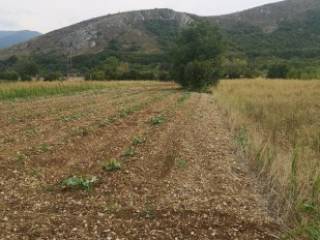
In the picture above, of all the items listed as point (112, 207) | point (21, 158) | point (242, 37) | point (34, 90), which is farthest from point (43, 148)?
point (242, 37)

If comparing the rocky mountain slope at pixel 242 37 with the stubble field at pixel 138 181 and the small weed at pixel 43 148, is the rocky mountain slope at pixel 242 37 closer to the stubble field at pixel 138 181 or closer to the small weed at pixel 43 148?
the stubble field at pixel 138 181

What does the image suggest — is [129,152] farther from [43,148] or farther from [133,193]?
[133,193]

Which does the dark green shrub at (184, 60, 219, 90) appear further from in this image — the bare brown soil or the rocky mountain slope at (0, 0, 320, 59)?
the rocky mountain slope at (0, 0, 320, 59)

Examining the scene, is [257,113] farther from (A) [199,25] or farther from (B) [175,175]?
(A) [199,25]

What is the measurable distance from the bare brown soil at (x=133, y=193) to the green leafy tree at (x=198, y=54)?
29.2m

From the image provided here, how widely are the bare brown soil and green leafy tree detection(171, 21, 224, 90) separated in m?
29.2

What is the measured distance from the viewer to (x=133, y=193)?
24.4 feet

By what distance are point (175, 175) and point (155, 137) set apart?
3.89m

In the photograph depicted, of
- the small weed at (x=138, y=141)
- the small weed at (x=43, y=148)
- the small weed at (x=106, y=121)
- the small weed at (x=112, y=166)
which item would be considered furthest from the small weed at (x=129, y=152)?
the small weed at (x=106, y=121)

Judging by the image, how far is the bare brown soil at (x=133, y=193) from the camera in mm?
6125

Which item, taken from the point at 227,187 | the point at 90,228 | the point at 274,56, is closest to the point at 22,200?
the point at 90,228

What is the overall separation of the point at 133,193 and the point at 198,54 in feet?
116

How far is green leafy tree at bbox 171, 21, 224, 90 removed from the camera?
4075cm

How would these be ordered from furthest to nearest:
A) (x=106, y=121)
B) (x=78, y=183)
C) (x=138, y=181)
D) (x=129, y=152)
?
(x=106, y=121), (x=129, y=152), (x=138, y=181), (x=78, y=183)
